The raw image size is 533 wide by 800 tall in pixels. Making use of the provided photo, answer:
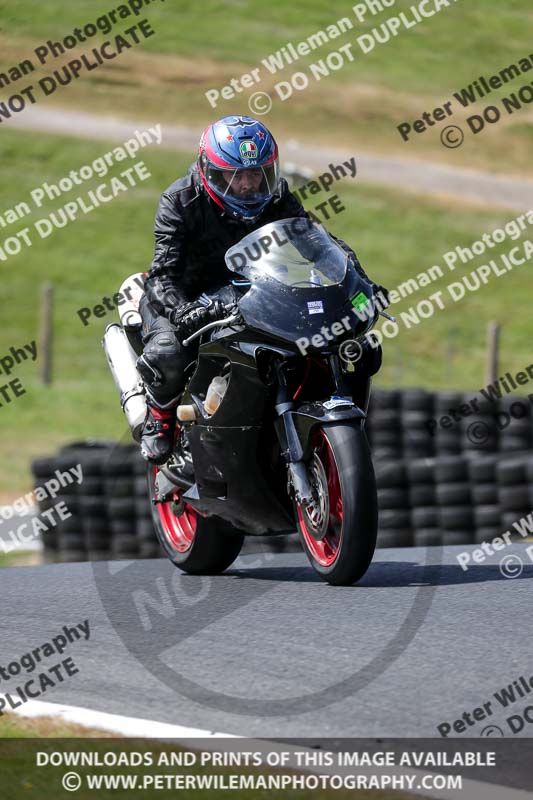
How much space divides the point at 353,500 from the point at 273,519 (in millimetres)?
808

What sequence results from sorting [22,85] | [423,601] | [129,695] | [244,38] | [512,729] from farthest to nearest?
[244,38] → [22,85] → [423,601] → [129,695] → [512,729]

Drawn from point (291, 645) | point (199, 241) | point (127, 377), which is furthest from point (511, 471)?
point (291, 645)

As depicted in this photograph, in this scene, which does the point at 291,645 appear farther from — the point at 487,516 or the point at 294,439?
the point at 487,516

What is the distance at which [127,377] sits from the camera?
707 cm

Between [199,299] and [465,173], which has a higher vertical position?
[465,173]

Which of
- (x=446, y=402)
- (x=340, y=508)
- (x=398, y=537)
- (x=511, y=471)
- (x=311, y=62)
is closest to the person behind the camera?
(x=340, y=508)

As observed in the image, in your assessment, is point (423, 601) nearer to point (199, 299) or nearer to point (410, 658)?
point (410, 658)

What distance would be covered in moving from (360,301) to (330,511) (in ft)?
3.09

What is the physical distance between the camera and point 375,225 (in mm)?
29094

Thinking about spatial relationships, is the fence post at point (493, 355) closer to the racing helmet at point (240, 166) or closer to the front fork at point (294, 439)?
the racing helmet at point (240, 166)

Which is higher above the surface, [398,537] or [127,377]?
[127,377]

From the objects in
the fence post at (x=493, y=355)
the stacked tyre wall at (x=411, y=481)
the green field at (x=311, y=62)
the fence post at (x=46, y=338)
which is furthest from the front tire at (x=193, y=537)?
the green field at (x=311, y=62)

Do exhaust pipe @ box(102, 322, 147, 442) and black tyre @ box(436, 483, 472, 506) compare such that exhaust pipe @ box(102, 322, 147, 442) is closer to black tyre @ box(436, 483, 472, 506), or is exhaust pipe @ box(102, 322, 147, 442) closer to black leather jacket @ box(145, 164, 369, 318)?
black leather jacket @ box(145, 164, 369, 318)

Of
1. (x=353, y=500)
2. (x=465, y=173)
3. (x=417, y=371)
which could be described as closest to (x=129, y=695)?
(x=353, y=500)
